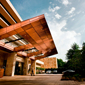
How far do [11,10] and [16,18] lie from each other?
2757mm

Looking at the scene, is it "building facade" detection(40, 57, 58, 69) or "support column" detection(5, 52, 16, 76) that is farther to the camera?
"building facade" detection(40, 57, 58, 69)

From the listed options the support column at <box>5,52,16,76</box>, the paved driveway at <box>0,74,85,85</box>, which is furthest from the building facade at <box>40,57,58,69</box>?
the paved driveway at <box>0,74,85,85</box>

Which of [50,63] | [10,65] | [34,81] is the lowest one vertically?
[50,63]

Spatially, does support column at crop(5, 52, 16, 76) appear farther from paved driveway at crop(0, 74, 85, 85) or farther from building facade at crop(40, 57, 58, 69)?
building facade at crop(40, 57, 58, 69)


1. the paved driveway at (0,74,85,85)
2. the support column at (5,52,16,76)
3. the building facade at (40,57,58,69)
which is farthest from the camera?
the building facade at (40,57,58,69)

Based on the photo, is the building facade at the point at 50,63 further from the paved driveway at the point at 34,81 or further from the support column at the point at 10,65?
the paved driveway at the point at 34,81

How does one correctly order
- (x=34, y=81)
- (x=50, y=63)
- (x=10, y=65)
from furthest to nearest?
1. (x=50, y=63)
2. (x=10, y=65)
3. (x=34, y=81)

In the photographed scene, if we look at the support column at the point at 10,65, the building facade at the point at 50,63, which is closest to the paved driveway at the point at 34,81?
the support column at the point at 10,65

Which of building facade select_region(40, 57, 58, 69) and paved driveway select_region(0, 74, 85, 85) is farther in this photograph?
building facade select_region(40, 57, 58, 69)

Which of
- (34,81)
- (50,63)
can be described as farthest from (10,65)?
(50,63)

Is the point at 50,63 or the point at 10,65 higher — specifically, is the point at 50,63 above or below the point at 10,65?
below

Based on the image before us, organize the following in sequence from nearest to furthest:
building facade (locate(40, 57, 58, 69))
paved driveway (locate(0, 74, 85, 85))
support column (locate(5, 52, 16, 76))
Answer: paved driveway (locate(0, 74, 85, 85)) < support column (locate(5, 52, 16, 76)) < building facade (locate(40, 57, 58, 69))

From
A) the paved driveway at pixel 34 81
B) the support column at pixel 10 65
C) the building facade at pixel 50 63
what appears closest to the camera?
the paved driveway at pixel 34 81

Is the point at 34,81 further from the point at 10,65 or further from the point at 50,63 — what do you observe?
the point at 50,63
